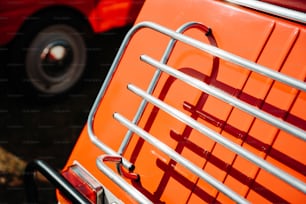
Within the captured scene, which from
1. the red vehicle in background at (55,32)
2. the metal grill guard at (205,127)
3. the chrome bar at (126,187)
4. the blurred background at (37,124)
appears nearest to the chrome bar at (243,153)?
the metal grill guard at (205,127)

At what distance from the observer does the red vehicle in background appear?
8.77 ft

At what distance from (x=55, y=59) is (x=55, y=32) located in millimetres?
233

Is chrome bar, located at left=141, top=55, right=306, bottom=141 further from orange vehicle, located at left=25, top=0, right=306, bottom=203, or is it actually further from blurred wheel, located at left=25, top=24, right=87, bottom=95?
blurred wheel, located at left=25, top=24, right=87, bottom=95

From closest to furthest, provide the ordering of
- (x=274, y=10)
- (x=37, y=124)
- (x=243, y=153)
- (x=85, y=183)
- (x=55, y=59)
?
(x=243, y=153) < (x=274, y=10) < (x=85, y=183) < (x=37, y=124) < (x=55, y=59)

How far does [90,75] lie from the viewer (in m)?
3.34

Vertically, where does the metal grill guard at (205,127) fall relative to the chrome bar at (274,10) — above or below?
below

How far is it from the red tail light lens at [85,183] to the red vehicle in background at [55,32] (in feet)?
5.54

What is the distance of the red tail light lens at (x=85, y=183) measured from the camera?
1.29m

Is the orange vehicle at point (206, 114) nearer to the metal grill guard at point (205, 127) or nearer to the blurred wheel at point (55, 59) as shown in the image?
the metal grill guard at point (205, 127)

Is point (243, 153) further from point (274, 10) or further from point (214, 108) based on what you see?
point (274, 10)

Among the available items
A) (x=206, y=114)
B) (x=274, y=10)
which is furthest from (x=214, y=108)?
(x=274, y=10)

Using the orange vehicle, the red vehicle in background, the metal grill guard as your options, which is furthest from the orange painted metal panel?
the red vehicle in background

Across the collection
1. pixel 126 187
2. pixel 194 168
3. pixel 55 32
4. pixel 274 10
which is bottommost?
pixel 126 187

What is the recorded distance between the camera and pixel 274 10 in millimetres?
1111
